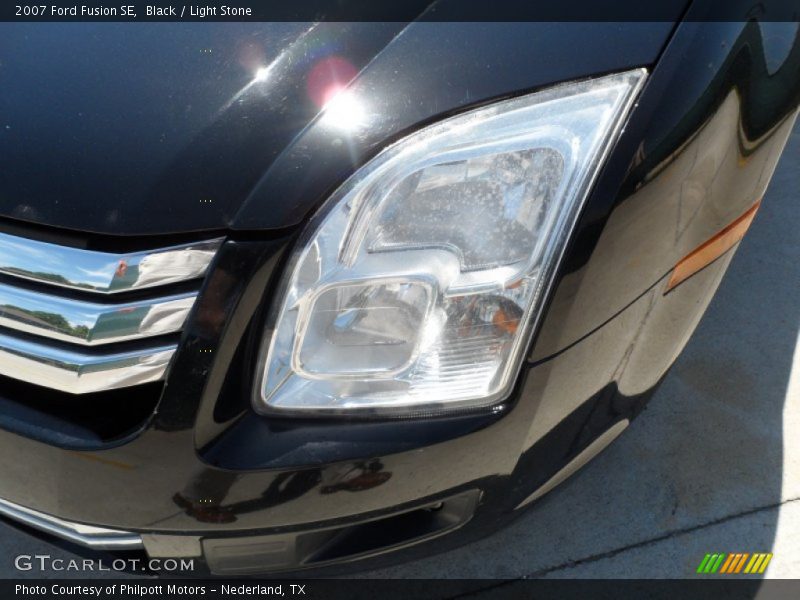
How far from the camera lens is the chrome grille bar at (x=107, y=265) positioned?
4.04 ft

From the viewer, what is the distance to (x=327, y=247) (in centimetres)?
123

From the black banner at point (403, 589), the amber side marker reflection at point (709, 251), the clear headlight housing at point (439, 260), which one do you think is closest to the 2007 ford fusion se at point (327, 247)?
the clear headlight housing at point (439, 260)

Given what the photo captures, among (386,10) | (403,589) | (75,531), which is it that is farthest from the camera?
(403,589)

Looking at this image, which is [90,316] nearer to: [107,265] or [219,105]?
[107,265]

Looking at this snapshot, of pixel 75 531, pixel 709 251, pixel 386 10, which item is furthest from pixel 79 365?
pixel 709 251

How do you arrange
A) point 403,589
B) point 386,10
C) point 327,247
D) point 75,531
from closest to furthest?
1. point 327,247
2. point 386,10
3. point 75,531
4. point 403,589

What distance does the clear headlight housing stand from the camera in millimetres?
1226

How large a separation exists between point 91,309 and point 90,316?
10mm

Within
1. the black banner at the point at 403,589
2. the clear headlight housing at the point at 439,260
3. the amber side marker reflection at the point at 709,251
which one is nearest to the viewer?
the clear headlight housing at the point at 439,260

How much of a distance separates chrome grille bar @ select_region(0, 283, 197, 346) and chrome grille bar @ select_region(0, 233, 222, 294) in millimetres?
25

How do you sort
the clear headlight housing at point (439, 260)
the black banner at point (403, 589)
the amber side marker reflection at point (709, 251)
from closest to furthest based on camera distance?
the clear headlight housing at point (439, 260) → the amber side marker reflection at point (709, 251) → the black banner at point (403, 589)

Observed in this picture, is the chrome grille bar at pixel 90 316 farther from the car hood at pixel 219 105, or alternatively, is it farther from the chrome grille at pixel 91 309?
the car hood at pixel 219 105

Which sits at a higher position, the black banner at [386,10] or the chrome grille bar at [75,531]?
the black banner at [386,10]

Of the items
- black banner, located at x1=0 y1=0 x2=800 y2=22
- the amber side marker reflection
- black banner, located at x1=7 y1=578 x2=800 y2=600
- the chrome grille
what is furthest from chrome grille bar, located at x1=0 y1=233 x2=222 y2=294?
black banner, located at x1=7 y1=578 x2=800 y2=600
